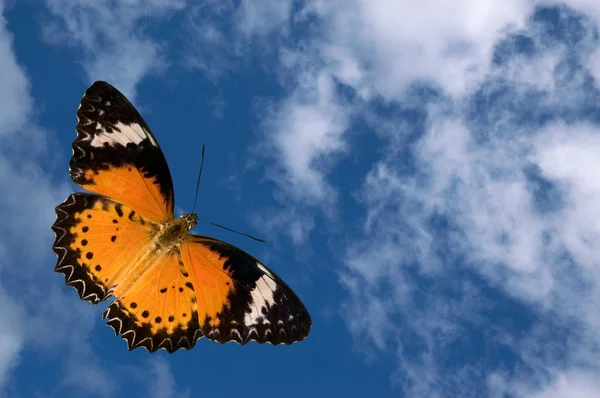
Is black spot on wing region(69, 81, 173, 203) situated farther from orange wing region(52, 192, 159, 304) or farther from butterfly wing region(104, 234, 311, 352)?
butterfly wing region(104, 234, 311, 352)

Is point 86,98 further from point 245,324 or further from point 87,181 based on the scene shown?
point 245,324

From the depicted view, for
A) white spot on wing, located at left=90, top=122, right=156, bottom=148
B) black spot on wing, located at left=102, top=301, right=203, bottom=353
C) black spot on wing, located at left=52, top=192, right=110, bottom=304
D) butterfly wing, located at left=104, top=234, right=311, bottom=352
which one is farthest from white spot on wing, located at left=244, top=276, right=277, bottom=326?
white spot on wing, located at left=90, top=122, right=156, bottom=148

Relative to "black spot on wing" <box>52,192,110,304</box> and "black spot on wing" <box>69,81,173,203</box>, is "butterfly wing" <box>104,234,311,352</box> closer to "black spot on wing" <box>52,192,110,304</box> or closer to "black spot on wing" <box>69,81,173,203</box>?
"black spot on wing" <box>52,192,110,304</box>

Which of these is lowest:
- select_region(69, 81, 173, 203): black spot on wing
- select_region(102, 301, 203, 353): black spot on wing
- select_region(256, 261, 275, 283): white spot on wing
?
select_region(102, 301, 203, 353): black spot on wing

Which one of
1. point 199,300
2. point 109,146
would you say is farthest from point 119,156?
point 199,300

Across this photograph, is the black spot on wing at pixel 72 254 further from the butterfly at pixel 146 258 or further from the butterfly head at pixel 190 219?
the butterfly head at pixel 190 219

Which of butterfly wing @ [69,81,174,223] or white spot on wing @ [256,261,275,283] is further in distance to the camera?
white spot on wing @ [256,261,275,283]

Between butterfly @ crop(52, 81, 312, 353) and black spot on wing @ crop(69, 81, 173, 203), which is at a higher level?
black spot on wing @ crop(69, 81, 173, 203)
